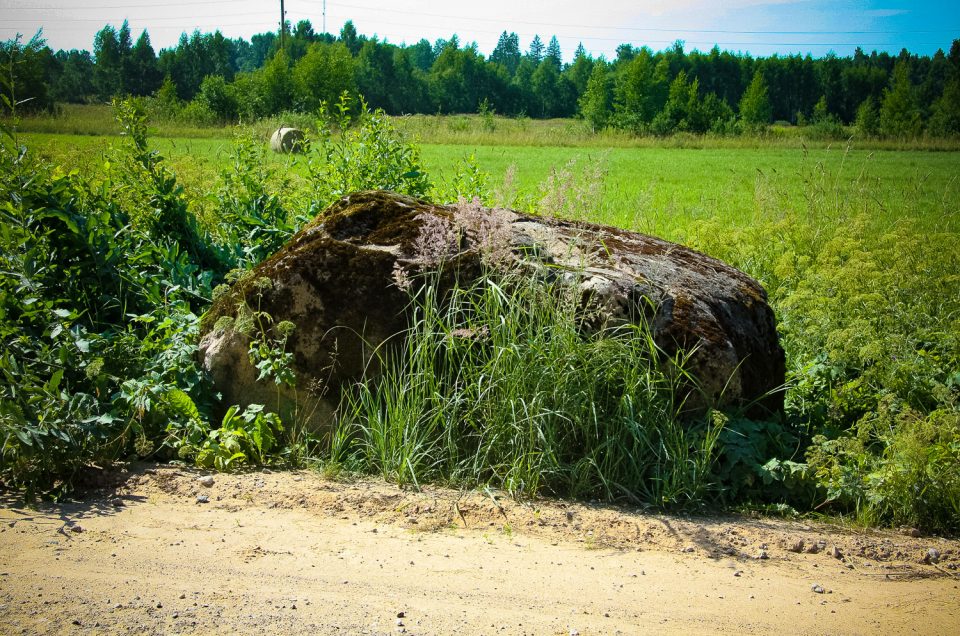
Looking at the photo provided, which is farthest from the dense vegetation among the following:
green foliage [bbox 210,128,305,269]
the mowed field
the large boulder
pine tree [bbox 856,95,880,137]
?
pine tree [bbox 856,95,880,137]

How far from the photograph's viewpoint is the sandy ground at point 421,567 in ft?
9.07

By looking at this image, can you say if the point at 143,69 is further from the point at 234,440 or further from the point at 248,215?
the point at 234,440

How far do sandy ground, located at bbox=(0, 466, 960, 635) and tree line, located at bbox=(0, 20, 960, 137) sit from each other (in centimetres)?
368

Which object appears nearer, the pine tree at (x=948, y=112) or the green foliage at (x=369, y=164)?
the green foliage at (x=369, y=164)

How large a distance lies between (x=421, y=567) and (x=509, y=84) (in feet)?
292

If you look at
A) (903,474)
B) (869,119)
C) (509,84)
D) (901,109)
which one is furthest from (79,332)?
(509,84)

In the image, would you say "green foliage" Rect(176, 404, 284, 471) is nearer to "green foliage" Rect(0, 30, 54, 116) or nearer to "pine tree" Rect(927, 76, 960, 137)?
"green foliage" Rect(0, 30, 54, 116)

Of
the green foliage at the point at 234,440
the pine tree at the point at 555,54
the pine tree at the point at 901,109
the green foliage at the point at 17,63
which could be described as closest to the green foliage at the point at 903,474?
the green foliage at the point at 234,440

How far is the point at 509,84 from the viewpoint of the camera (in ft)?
285

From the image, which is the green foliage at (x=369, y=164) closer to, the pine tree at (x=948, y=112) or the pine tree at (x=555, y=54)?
the pine tree at (x=948, y=112)

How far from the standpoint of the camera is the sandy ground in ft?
9.07

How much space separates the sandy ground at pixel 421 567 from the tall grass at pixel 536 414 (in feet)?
0.70

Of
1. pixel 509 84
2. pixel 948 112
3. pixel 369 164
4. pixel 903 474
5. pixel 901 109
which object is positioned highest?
pixel 509 84

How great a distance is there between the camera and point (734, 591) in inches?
123
